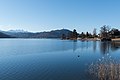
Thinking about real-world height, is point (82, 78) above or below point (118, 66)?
below

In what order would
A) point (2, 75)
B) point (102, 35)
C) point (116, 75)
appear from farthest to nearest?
point (102, 35)
point (2, 75)
point (116, 75)

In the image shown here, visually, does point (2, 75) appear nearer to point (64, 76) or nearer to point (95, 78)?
point (64, 76)

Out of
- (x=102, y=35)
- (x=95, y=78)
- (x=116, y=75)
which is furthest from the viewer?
(x=102, y=35)

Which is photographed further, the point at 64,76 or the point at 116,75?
the point at 64,76

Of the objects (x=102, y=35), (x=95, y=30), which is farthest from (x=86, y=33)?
(x=102, y=35)

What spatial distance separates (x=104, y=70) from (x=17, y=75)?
1002 centimetres

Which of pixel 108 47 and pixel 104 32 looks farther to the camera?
pixel 104 32

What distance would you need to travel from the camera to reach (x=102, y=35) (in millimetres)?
149250

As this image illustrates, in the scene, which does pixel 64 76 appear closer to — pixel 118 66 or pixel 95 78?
pixel 95 78

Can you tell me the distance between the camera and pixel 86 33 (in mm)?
184625

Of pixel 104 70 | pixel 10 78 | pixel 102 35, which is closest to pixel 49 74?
pixel 10 78

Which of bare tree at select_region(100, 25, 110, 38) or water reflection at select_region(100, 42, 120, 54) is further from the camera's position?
bare tree at select_region(100, 25, 110, 38)

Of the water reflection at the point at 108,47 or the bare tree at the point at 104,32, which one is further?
the bare tree at the point at 104,32

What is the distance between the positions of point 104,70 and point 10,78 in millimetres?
10343
